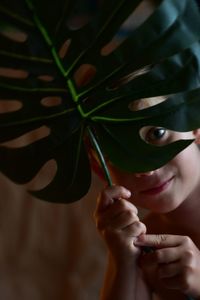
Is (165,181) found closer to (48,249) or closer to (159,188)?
(159,188)

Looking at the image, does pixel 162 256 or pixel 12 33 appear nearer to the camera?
pixel 12 33

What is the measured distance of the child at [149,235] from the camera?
682 millimetres

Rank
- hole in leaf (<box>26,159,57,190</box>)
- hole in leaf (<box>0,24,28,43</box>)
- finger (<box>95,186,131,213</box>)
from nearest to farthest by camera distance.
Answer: hole in leaf (<box>0,24,28,43</box>), finger (<box>95,186,131,213</box>), hole in leaf (<box>26,159,57,190</box>)

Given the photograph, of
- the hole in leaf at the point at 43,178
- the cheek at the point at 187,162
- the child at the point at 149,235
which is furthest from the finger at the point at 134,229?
Result: the hole in leaf at the point at 43,178

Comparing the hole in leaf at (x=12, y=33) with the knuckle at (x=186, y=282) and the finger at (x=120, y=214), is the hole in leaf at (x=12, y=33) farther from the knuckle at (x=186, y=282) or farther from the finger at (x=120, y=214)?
the knuckle at (x=186, y=282)

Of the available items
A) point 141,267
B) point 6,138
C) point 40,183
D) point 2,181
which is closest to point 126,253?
point 141,267

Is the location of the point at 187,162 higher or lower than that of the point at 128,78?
lower

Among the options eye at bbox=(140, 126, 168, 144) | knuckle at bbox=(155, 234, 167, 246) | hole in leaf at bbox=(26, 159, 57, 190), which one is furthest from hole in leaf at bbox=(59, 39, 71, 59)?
hole in leaf at bbox=(26, 159, 57, 190)

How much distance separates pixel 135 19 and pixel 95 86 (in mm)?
196

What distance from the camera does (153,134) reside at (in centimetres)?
69

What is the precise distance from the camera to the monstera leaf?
1.90 feet

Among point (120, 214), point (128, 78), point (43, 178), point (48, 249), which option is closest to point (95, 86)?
point (128, 78)

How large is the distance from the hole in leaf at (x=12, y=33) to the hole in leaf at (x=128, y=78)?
0.11 meters

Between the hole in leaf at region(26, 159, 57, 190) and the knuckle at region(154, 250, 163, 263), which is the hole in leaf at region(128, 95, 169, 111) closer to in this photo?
the knuckle at region(154, 250, 163, 263)
